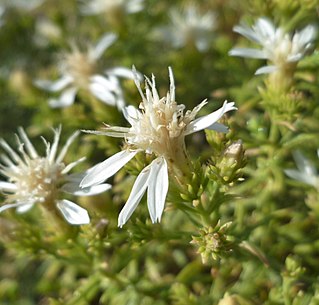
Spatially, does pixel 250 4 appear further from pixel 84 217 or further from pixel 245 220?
pixel 84 217

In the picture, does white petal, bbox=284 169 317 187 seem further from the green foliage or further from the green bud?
the green bud

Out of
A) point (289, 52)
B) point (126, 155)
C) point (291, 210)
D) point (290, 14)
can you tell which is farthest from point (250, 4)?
point (126, 155)

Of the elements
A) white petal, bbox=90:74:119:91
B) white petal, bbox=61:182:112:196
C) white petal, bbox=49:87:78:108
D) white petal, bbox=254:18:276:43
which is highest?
white petal, bbox=254:18:276:43

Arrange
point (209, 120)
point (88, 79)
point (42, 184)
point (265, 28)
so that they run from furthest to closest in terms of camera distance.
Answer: point (88, 79) < point (265, 28) < point (42, 184) < point (209, 120)

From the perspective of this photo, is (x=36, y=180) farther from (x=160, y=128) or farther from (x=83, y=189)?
(x=160, y=128)

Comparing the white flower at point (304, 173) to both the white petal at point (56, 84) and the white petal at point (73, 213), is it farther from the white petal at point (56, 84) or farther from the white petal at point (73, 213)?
the white petal at point (56, 84)


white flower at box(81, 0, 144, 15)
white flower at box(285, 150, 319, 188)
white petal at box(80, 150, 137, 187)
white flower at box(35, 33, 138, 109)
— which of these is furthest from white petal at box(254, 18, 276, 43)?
white flower at box(81, 0, 144, 15)

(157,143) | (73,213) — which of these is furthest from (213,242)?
(73,213)

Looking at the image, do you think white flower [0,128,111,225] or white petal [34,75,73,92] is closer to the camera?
white flower [0,128,111,225]
